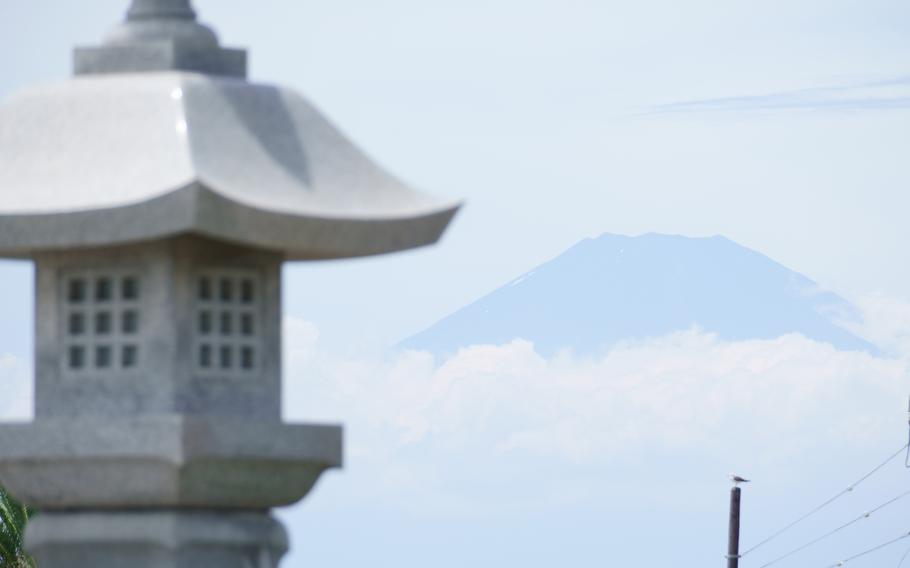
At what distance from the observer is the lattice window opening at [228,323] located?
38.4 feet

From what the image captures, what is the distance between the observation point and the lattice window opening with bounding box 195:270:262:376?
11703 mm

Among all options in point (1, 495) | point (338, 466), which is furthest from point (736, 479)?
point (338, 466)

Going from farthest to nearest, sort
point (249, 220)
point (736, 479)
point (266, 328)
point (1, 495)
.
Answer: point (736, 479) → point (1, 495) → point (266, 328) → point (249, 220)

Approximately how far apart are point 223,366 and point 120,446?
832 mm

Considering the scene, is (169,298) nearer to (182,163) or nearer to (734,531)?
(182,163)

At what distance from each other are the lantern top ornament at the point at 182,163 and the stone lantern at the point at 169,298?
1cm

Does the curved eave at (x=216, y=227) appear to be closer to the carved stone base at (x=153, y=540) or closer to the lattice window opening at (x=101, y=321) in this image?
the lattice window opening at (x=101, y=321)

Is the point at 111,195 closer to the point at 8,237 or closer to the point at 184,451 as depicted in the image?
the point at 8,237

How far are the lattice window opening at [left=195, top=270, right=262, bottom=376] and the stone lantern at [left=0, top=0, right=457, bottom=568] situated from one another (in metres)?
0.01

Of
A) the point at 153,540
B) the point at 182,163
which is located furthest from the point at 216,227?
the point at 153,540

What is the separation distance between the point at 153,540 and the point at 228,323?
1.35 meters

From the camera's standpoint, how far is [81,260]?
11.8 meters

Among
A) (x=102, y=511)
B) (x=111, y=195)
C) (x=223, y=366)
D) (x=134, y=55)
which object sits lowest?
(x=102, y=511)

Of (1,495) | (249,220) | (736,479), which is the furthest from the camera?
(736,479)
